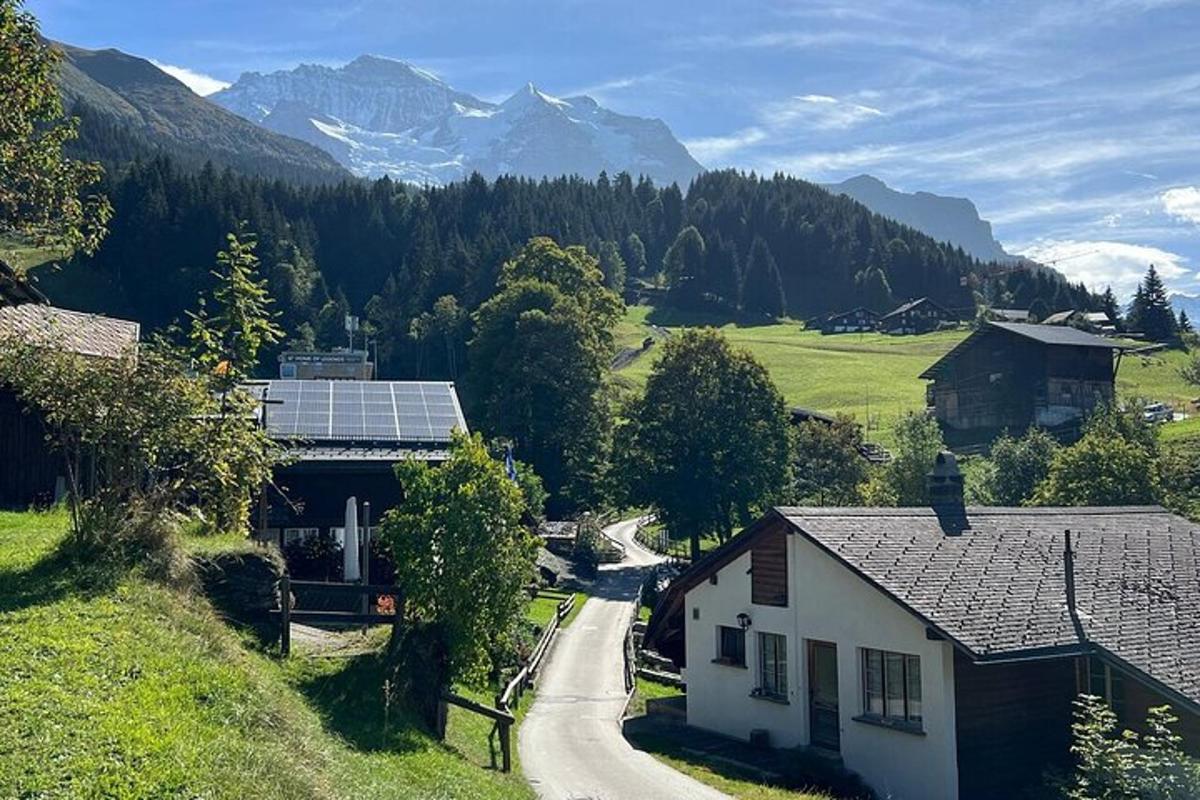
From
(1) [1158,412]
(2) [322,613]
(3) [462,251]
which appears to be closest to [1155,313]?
(1) [1158,412]

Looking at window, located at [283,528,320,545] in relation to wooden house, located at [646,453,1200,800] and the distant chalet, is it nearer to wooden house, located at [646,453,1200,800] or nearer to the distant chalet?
wooden house, located at [646,453,1200,800]

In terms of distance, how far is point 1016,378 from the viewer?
254ft

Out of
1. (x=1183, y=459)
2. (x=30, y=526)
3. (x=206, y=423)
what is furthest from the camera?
(x=1183, y=459)

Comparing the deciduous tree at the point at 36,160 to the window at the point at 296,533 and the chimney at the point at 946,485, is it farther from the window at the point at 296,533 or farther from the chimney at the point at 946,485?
the chimney at the point at 946,485

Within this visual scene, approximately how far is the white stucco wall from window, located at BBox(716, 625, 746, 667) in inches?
6.6

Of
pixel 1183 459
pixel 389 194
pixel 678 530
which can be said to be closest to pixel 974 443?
pixel 1183 459

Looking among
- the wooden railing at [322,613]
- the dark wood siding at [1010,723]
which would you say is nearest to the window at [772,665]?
the dark wood siding at [1010,723]

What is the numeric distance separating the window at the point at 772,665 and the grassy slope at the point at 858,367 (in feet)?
177

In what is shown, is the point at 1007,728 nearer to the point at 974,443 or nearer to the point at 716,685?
the point at 716,685

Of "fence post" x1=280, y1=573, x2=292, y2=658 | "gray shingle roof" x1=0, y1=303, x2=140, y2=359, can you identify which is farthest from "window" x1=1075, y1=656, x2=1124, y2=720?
"gray shingle roof" x1=0, y1=303, x2=140, y2=359

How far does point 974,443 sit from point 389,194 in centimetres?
9204

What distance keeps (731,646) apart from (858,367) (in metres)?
85.4

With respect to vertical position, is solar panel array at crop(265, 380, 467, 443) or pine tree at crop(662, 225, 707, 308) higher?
pine tree at crop(662, 225, 707, 308)

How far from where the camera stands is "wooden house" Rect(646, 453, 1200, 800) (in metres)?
19.4
